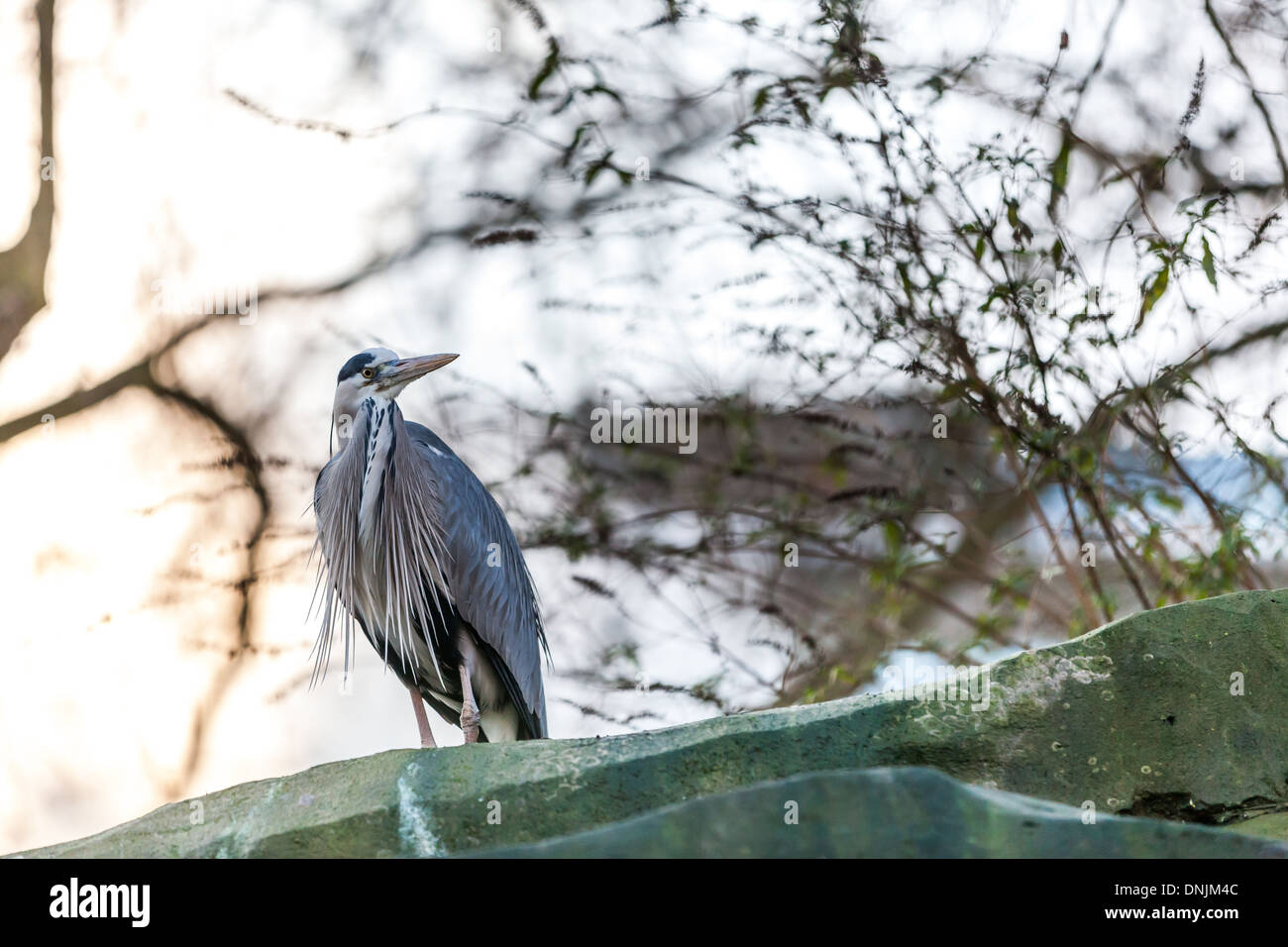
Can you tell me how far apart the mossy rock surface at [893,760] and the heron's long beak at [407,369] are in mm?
1457

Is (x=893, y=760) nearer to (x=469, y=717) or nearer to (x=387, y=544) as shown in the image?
(x=469, y=717)

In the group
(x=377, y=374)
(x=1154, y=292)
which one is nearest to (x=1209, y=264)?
(x=1154, y=292)

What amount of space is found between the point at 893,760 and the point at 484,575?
5.73 feet

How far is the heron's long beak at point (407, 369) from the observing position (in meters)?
4.05

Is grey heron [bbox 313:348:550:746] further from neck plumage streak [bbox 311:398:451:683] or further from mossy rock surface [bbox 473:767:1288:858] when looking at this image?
mossy rock surface [bbox 473:767:1288:858]

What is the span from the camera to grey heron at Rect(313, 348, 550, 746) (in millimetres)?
4035

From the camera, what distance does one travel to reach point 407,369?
13.4ft

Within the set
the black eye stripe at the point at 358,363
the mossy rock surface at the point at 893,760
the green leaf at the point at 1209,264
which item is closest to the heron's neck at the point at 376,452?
the black eye stripe at the point at 358,363

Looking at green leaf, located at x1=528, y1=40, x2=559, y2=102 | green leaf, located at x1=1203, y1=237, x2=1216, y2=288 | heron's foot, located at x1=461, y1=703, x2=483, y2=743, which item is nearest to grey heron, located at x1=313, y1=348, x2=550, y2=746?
heron's foot, located at x1=461, y1=703, x2=483, y2=743

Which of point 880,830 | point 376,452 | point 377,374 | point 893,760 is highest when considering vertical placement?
point 377,374

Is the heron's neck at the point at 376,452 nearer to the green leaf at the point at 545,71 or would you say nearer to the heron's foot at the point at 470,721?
the heron's foot at the point at 470,721
